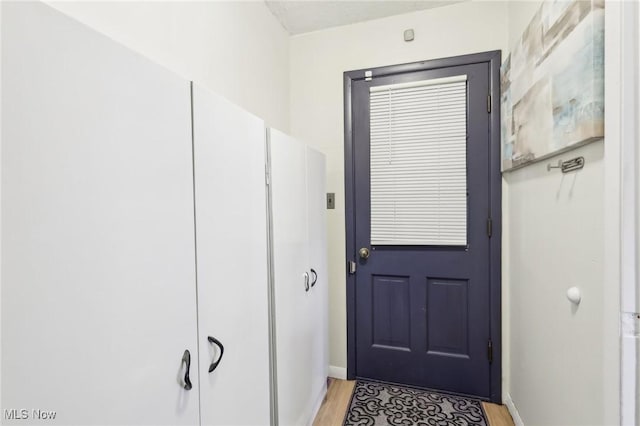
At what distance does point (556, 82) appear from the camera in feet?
3.87

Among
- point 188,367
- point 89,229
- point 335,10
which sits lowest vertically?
point 188,367

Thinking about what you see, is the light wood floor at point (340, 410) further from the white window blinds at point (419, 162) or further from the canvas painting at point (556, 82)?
the canvas painting at point (556, 82)

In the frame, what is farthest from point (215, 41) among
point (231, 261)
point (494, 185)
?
point (494, 185)

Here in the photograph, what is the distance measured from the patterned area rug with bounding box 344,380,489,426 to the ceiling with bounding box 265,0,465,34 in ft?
8.80

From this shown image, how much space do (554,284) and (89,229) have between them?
1.67m

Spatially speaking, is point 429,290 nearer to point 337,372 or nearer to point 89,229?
point 337,372

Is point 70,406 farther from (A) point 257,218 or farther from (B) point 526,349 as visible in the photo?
(B) point 526,349

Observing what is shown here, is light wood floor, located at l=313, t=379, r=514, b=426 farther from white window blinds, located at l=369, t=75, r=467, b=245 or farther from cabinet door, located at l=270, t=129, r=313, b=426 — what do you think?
white window blinds, located at l=369, t=75, r=467, b=245

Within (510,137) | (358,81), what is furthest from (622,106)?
(358,81)

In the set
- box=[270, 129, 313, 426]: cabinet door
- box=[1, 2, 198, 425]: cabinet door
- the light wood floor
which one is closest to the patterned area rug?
the light wood floor

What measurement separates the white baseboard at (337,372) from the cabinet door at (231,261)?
1243 millimetres

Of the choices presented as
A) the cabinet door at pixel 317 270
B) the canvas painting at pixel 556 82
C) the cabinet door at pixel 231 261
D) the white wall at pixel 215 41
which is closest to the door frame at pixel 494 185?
the canvas painting at pixel 556 82

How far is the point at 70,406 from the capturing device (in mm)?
500

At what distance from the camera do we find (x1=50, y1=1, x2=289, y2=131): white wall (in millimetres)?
1029
